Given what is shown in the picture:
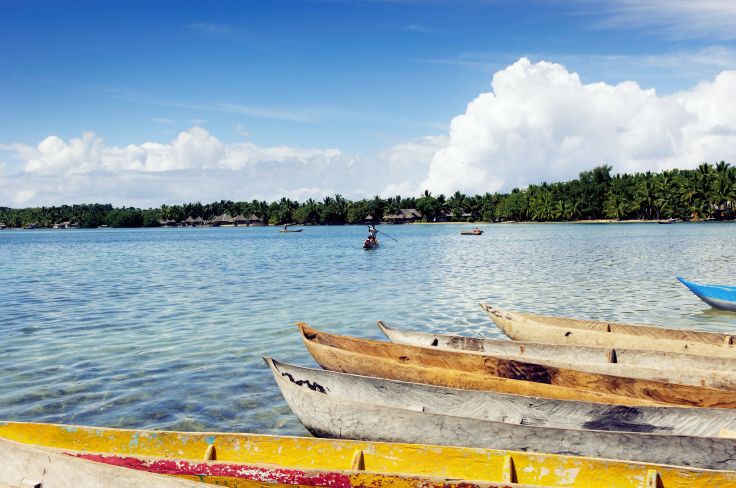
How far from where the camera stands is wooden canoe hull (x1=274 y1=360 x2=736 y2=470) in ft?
19.8

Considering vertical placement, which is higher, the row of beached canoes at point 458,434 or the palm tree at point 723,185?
the palm tree at point 723,185

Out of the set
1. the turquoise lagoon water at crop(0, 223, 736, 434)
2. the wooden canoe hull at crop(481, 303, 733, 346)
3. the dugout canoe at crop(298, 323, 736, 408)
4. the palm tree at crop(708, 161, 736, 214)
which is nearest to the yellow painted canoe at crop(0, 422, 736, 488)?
the dugout canoe at crop(298, 323, 736, 408)

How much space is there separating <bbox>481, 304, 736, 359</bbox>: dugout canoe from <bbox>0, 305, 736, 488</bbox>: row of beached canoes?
0.79m

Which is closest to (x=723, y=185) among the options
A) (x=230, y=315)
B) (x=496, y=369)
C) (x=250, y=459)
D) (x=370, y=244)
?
(x=370, y=244)

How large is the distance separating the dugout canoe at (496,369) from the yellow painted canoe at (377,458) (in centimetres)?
231

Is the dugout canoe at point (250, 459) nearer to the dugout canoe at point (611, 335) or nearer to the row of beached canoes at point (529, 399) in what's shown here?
the row of beached canoes at point (529, 399)

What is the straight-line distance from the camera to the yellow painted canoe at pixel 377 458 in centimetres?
524

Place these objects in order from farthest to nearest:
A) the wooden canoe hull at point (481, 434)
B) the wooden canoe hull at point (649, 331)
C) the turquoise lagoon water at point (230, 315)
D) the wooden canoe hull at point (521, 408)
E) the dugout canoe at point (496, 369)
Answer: the wooden canoe hull at point (649, 331)
the turquoise lagoon water at point (230, 315)
the dugout canoe at point (496, 369)
the wooden canoe hull at point (521, 408)
the wooden canoe hull at point (481, 434)

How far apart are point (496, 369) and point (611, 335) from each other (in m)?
4.09

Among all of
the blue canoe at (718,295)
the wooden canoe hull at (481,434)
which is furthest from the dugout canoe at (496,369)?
the blue canoe at (718,295)

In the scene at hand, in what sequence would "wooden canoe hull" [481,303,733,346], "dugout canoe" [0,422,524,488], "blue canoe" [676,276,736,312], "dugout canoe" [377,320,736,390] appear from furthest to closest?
1. "blue canoe" [676,276,736,312]
2. "wooden canoe hull" [481,303,733,346]
3. "dugout canoe" [377,320,736,390]
4. "dugout canoe" [0,422,524,488]

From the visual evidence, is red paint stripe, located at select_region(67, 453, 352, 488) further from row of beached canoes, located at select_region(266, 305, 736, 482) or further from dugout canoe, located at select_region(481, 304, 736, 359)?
dugout canoe, located at select_region(481, 304, 736, 359)

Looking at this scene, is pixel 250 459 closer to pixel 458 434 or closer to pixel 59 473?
pixel 59 473

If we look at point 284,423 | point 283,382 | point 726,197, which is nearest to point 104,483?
point 283,382
